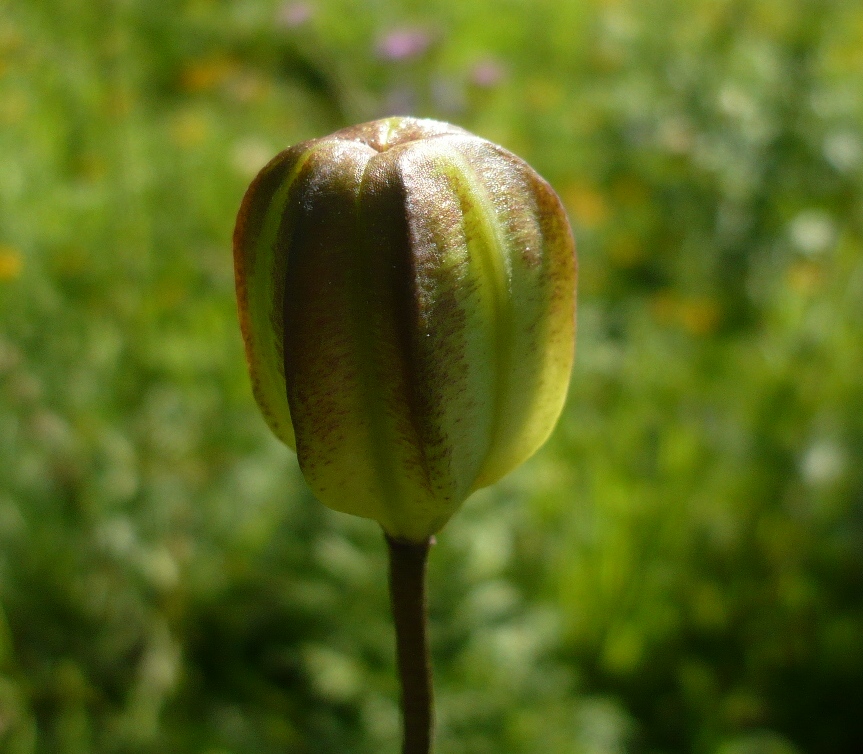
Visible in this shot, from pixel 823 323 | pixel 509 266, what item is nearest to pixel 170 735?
pixel 509 266

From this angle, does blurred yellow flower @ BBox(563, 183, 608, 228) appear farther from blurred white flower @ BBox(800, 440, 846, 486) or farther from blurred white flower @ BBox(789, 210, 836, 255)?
blurred white flower @ BBox(800, 440, 846, 486)

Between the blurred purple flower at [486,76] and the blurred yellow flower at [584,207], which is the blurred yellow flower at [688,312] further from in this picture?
the blurred purple flower at [486,76]

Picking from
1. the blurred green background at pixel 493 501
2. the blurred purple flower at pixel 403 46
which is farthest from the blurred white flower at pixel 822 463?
the blurred purple flower at pixel 403 46

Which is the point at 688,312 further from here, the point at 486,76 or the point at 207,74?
the point at 207,74

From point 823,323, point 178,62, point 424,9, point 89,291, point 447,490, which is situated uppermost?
point 424,9

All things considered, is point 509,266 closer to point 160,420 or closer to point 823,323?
point 160,420

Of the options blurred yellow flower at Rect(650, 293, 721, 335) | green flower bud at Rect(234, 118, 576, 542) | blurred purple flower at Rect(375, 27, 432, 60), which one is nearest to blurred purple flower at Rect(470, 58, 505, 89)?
blurred purple flower at Rect(375, 27, 432, 60)
